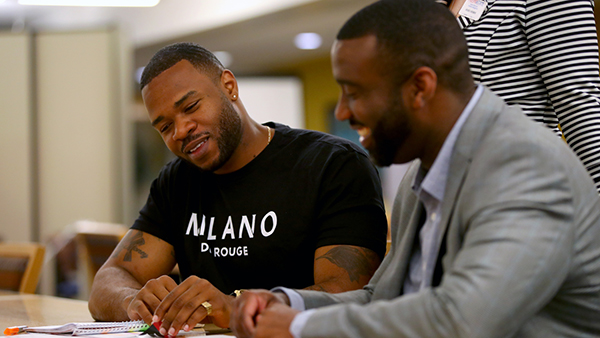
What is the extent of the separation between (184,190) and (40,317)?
1.73 ft

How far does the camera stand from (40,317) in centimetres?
172

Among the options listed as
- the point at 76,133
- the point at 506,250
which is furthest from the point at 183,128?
the point at 76,133

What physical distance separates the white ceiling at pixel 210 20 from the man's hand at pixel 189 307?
4761 millimetres

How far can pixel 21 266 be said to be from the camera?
263 centimetres

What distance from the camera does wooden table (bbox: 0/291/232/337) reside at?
1.63 m

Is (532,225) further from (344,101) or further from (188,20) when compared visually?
(188,20)

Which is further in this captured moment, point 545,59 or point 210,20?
point 210,20

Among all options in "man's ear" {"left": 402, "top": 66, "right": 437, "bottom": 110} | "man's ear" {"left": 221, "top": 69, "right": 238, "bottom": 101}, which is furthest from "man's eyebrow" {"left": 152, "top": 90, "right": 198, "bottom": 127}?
"man's ear" {"left": 402, "top": 66, "right": 437, "bottom": 110}

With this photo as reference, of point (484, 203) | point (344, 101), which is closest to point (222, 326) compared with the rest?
point (344, 101)

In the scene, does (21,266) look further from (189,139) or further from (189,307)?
(189,307)

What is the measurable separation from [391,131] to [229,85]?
0.91 meters

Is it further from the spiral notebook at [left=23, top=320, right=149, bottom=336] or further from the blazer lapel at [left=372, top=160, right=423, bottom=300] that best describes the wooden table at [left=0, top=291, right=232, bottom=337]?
the blazer lapel at [left=372, top=160, right=423, bottom=300]

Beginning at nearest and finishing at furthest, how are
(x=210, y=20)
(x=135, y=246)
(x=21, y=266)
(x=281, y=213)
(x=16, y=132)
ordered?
(x=281, y=213) → (x=135, y=246) → (x=21, y=266) → (x=16, y=132) → (x=210, y=20)

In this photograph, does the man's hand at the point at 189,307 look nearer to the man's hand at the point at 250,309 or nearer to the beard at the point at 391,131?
the man's hand at the point at 250,309
